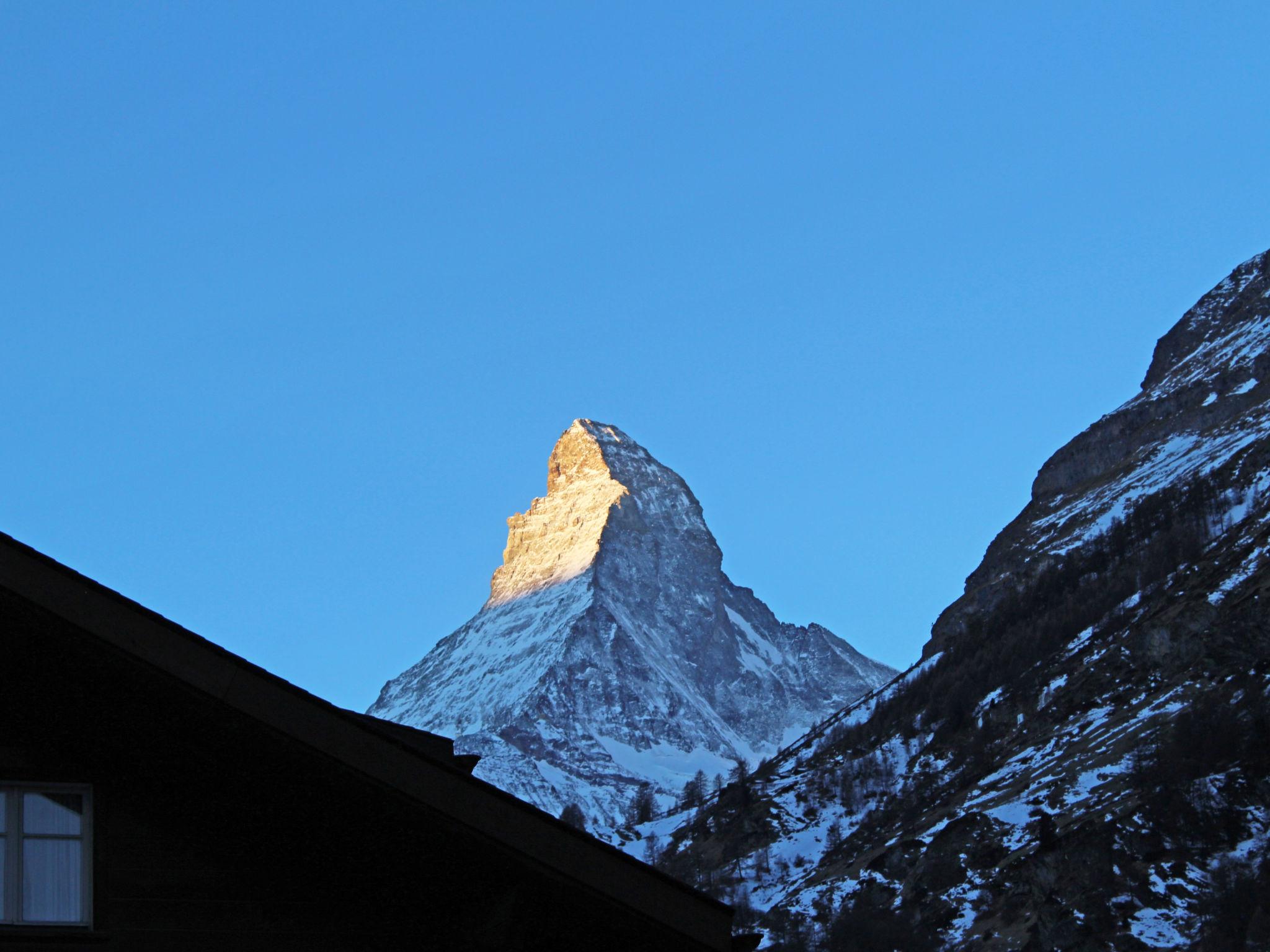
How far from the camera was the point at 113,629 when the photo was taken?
380 inches

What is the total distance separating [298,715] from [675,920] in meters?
2.38

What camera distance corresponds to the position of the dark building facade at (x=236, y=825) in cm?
966

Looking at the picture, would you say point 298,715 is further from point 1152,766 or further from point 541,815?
point 1152,766

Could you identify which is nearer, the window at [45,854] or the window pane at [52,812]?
the window at [45,854]

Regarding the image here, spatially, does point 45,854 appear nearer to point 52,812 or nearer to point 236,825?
point 52,812

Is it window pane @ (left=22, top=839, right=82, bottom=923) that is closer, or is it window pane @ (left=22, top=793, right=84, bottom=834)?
window pane @ (left=22, top=839, right=82, bottom=923)

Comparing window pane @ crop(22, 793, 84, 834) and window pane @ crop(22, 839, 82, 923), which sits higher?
window pane @ crop(22, 793, 84, 834)

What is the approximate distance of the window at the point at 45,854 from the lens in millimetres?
9445

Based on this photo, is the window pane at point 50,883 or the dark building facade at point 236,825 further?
the dark building facade at point 236,825

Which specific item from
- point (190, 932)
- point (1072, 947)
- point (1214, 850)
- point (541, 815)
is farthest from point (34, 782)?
point (1214, 850)

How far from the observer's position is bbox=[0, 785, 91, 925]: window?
9445 mm

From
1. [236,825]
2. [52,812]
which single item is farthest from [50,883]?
[236,825]

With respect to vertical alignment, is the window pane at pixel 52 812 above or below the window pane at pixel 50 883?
above

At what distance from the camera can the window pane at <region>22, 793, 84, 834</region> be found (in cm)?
973
